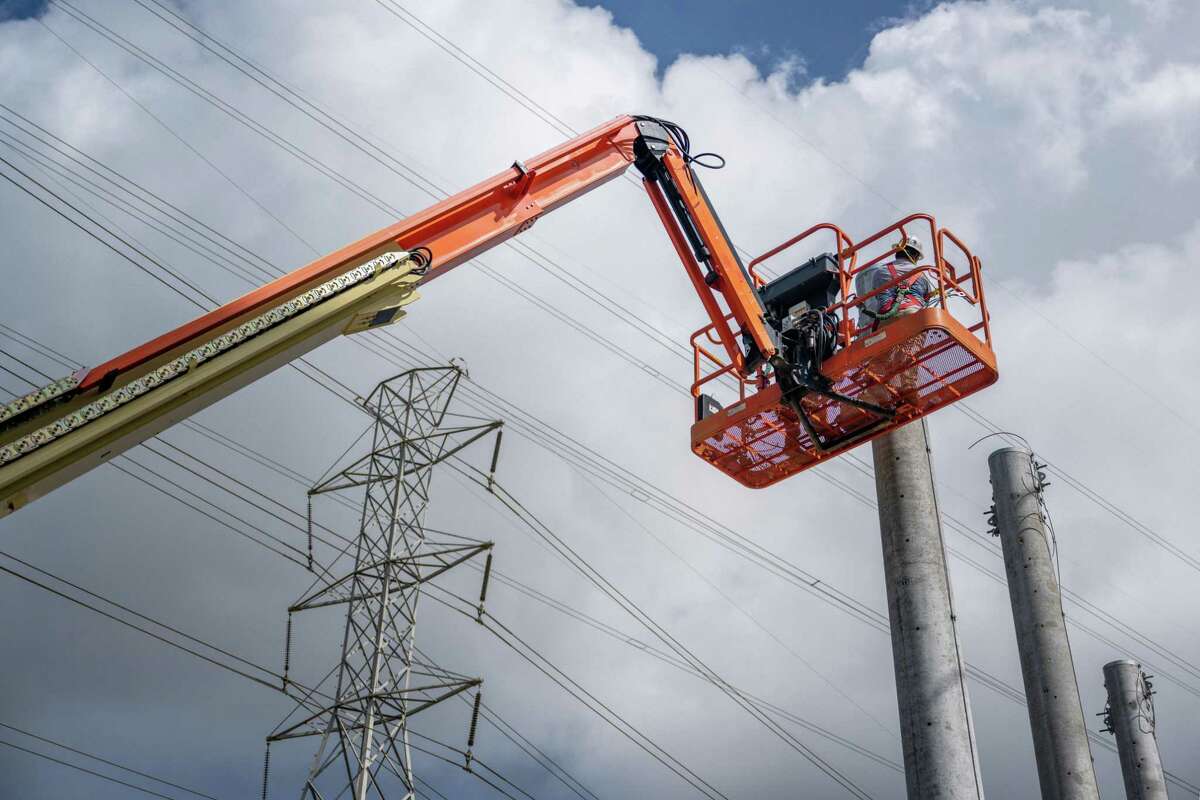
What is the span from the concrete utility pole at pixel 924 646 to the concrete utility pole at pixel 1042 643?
6.16 meters

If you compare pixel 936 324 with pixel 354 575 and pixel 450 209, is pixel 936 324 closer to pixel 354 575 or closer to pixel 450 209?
pixel 450 209

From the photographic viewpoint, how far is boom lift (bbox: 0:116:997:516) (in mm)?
8977

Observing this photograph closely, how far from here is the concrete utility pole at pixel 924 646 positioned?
1126cm

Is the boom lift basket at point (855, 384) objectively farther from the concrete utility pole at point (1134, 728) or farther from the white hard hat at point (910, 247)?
the concrete utility pole at point (1134, 728)

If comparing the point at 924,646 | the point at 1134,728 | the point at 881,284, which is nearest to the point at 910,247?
the point at 881,284

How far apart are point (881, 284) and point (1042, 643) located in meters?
7.18

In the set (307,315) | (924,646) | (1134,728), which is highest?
(1134,728)

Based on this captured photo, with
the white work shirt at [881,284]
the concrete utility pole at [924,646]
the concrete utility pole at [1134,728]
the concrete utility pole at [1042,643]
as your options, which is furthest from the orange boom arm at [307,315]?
the concrete utility pole at [1134,728]

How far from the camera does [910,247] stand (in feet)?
45.4

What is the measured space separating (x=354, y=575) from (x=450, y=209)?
351 inches

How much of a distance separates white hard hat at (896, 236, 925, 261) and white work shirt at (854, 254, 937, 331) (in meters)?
0.09

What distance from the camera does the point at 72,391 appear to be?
886 cm

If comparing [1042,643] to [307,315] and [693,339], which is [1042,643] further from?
[307,315]

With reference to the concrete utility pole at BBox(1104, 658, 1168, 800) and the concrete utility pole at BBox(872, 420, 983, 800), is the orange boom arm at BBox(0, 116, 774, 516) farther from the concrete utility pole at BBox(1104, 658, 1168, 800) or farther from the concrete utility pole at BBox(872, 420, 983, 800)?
the concrete utility pole at BBox(1104, 658, 1168, 800)
